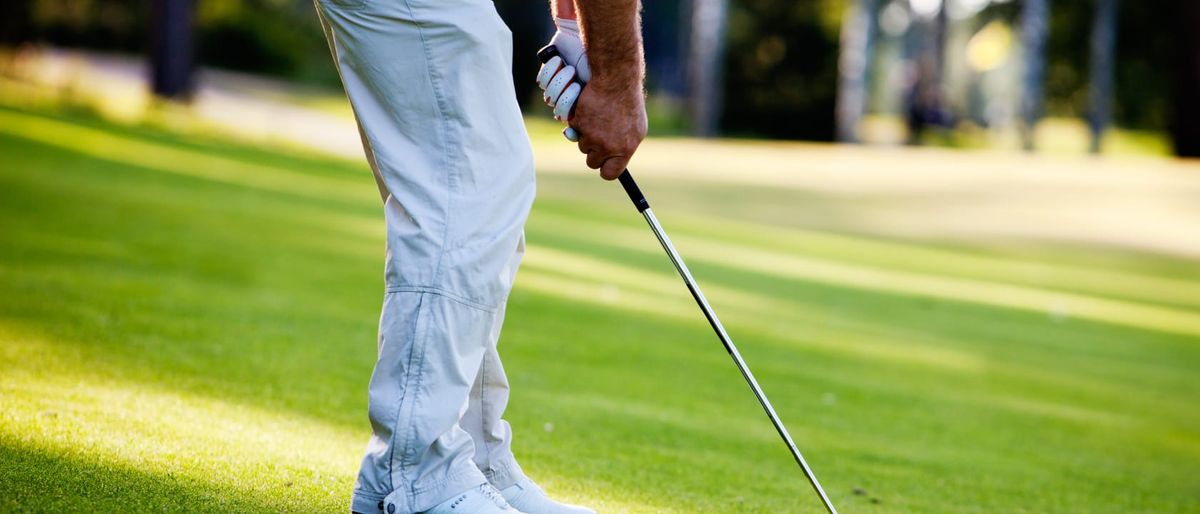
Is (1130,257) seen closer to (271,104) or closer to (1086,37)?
(271,104)

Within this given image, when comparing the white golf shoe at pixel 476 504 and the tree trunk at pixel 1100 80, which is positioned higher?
the white golf shoe at pixel 476 504

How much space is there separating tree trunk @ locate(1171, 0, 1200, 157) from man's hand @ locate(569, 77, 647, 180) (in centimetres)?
1955

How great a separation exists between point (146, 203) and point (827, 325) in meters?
4.20

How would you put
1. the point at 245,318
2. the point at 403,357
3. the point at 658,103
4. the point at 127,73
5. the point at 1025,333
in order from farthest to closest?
the point at 658,103
the point at 127,73
the point at 1025,333
the point at 245,318
the point at 403,357

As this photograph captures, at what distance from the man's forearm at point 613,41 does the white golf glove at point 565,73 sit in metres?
0.03

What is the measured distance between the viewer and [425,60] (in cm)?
203

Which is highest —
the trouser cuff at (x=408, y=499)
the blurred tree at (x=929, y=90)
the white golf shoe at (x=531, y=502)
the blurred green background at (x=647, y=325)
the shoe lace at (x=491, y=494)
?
the trouser cuff at (x=408, y=499)

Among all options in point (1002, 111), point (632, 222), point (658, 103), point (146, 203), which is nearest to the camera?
point (146, 203)

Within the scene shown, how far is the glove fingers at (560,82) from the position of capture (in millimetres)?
2230

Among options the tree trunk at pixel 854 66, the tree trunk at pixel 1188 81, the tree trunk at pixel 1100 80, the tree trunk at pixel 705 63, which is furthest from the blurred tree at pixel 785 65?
the tree trunk at pixel 1188 81

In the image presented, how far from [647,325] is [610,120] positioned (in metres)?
3.35

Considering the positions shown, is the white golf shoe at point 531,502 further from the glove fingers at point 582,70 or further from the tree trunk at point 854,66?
the tree trunk at point 854,66

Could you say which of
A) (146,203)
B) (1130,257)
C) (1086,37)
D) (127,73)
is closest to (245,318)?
(146,203)

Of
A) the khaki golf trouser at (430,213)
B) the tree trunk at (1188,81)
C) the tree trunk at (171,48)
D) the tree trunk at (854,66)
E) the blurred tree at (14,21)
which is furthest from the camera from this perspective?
the tree trunk at (854,66)
